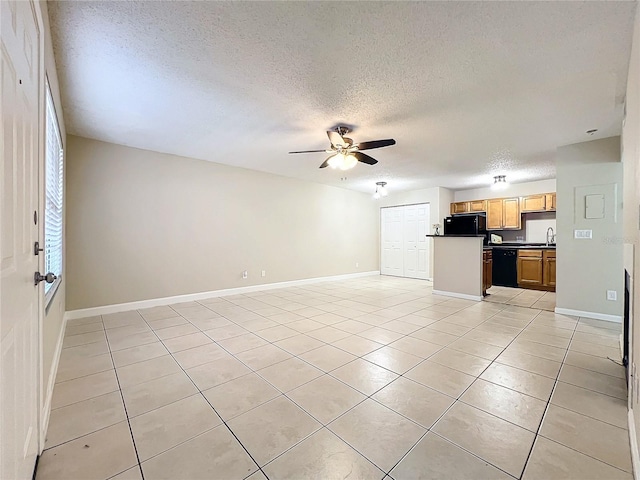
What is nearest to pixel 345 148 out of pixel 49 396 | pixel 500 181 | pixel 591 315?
pixel 49 396

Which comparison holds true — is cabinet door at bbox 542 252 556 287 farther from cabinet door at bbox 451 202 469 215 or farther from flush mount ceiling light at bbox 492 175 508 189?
cabinet door at bbox 451 202 469 215

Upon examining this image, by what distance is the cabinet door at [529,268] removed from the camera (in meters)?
5.89

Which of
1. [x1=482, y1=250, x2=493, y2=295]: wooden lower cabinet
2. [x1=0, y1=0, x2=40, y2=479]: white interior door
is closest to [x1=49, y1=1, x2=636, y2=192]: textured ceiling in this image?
[x1=0, y1=0, x2=40, y2=479]: white interior door

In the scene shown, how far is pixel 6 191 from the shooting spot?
0.93 meters

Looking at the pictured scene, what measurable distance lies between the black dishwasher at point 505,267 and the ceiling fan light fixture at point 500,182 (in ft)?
4.83

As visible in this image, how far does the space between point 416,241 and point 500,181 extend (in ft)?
8.08

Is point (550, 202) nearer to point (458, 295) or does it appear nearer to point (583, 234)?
point (583, 234)

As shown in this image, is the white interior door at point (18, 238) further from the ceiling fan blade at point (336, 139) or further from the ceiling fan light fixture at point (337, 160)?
the ceiling fan light fixture at point (337, 160)

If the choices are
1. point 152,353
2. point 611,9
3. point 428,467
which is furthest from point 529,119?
point 152,353

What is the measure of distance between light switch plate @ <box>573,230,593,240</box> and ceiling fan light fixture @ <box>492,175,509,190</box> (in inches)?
84.6

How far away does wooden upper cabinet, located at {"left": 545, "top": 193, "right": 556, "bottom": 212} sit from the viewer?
6.08 m

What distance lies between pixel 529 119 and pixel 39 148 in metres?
4.35

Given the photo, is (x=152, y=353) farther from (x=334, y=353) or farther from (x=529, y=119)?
(x=529, y=119)

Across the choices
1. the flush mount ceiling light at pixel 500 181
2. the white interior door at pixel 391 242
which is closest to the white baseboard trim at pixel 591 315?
the flush mount ceiling light at pixel 500 181
